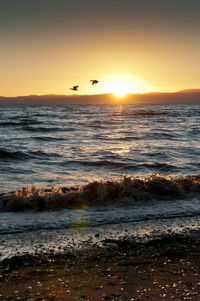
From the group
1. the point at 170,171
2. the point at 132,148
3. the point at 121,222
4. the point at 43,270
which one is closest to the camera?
the point at 43,270

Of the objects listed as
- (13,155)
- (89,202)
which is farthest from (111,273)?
(13,155)

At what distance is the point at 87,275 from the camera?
13.0 ft

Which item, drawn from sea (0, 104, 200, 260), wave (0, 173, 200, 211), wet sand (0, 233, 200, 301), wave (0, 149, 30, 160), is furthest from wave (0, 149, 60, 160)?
wet sand (0, 233, 200, 301)

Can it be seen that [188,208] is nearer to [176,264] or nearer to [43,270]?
[176,264]

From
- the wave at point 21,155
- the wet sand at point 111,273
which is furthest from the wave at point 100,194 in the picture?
the wave at point 21,155

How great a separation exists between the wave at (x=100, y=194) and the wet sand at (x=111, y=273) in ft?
9.36

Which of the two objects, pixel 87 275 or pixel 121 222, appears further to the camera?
pixel 121 222

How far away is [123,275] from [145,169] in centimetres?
898

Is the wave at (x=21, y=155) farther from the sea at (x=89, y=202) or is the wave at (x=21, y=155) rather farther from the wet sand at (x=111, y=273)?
the wet sand at (x=111, y=273)

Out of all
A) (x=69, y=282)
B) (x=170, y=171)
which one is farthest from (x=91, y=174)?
(x=69, y=282)

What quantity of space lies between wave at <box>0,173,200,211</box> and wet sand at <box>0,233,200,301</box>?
112 inches

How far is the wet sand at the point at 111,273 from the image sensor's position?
3477 millimetres

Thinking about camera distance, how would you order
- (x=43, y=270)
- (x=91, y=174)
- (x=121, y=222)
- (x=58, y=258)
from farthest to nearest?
(x=91, y=174) → (x=121, y=222) → (x=58, y=258) → (x=43, y=270)

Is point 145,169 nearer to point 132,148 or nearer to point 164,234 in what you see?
point 132,148
